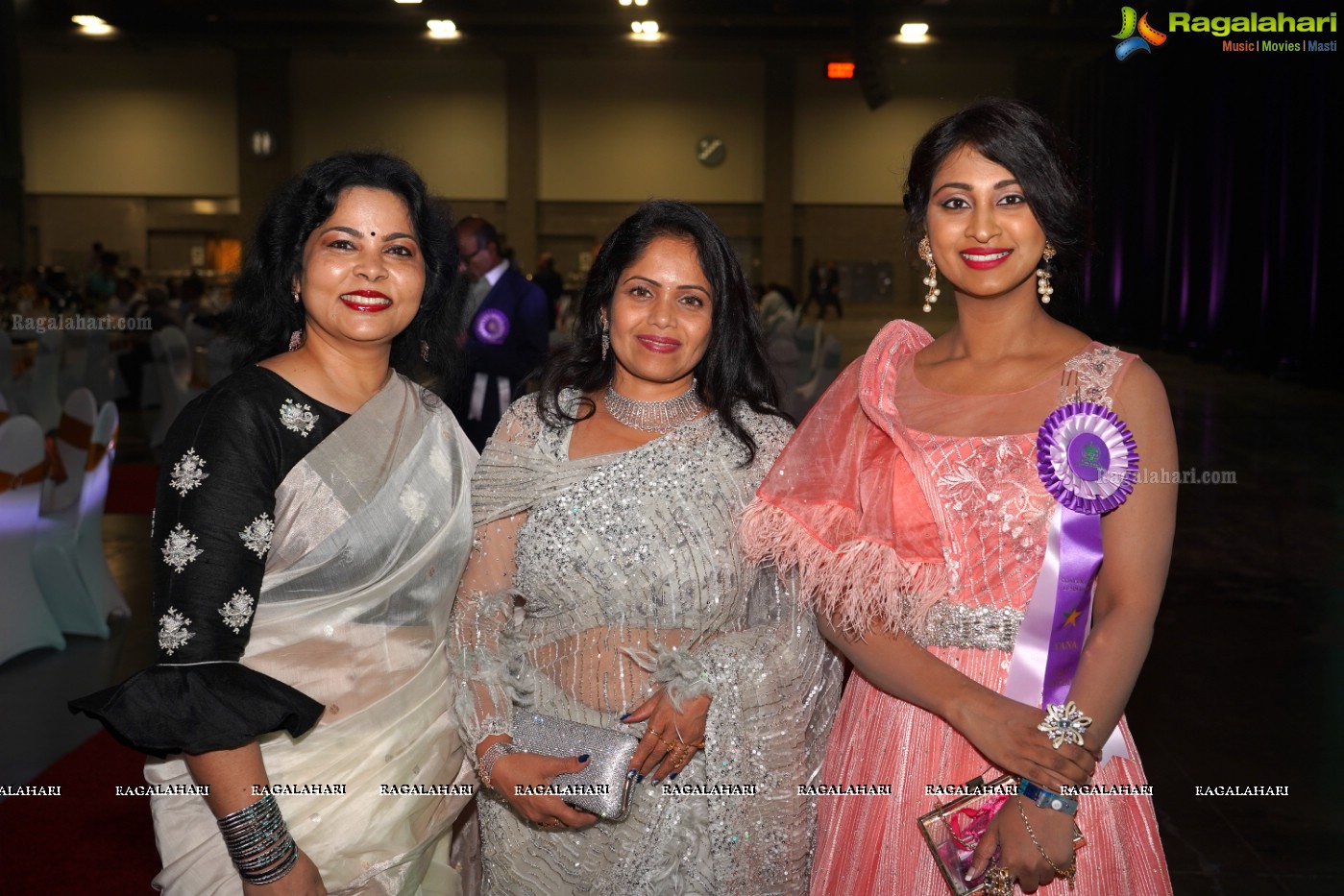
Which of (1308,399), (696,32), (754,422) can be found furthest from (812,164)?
(754,422)

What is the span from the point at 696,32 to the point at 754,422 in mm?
15259

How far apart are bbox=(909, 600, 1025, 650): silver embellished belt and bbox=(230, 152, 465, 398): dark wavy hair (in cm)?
89

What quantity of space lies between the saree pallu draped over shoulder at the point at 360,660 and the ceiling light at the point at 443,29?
46.0ft

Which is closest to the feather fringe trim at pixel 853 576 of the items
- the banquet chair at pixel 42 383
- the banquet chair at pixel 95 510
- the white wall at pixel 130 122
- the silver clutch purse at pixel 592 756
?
the silver clutch purse at pixel 592 756

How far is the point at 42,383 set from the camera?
792cm

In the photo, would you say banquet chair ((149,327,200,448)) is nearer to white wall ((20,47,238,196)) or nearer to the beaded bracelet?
the beaded bracelet

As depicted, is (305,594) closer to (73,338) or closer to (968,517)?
(968,517)

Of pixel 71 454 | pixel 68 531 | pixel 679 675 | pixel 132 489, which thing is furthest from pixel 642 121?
pixel 679 675

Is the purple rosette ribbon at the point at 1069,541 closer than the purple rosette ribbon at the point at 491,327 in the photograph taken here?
Yes

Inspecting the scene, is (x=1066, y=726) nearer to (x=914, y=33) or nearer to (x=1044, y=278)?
(x=1044, y=278)

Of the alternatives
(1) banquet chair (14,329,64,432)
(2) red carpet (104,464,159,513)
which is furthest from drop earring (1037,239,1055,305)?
(1) banquet chair (14,329,64,432)

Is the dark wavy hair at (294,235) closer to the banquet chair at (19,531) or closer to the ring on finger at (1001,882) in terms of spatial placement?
the ring on finger at (1001,882)

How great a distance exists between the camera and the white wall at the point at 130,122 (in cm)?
1872

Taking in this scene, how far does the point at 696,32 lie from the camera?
52.9 ft
